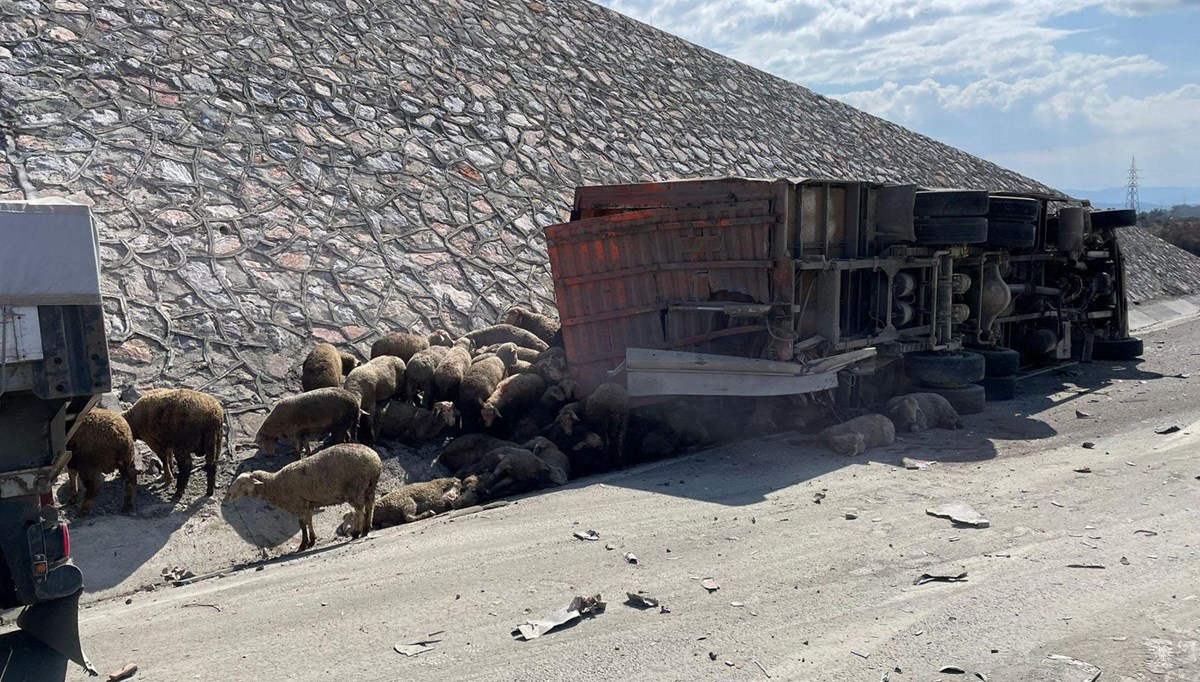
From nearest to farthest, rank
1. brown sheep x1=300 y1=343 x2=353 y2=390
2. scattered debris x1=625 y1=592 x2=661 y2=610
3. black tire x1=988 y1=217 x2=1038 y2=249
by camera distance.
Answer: scattered debris x1=625 y1=592 x2=661 y2=610 → brown sheep x1=300 y1=343 x2=353 y2=390 → black tire x1=988 y1=217 x2=1038 y2=249

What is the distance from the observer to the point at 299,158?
53.5 feet

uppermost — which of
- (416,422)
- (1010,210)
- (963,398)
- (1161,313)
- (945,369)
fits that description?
(1010,210)

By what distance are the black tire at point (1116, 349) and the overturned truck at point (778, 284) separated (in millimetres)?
5063

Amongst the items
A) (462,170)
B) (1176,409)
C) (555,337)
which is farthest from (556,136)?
(1176,409)

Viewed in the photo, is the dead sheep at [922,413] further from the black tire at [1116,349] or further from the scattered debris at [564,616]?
the black tire at [1116,349]

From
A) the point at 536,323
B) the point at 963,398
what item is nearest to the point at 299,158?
the point at 536,323

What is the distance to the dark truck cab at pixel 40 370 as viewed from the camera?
15.4 ft

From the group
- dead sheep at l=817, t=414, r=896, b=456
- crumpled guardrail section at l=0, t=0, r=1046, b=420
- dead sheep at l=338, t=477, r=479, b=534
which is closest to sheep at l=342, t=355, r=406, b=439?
crumpled guardrail section at l=0, t=0, r=1046, b=420

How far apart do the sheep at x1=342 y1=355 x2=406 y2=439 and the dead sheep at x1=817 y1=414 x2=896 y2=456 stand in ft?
16.1

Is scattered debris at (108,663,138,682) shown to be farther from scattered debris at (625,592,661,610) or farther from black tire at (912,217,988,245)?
black tire at (912,217,988,245)

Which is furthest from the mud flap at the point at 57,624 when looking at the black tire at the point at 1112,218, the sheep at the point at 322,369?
the black tire at the point at 1112,218

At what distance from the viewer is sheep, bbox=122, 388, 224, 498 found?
29.0 ft

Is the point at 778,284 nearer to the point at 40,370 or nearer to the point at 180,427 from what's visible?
the point at 180,427

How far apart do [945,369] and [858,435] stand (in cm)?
263
